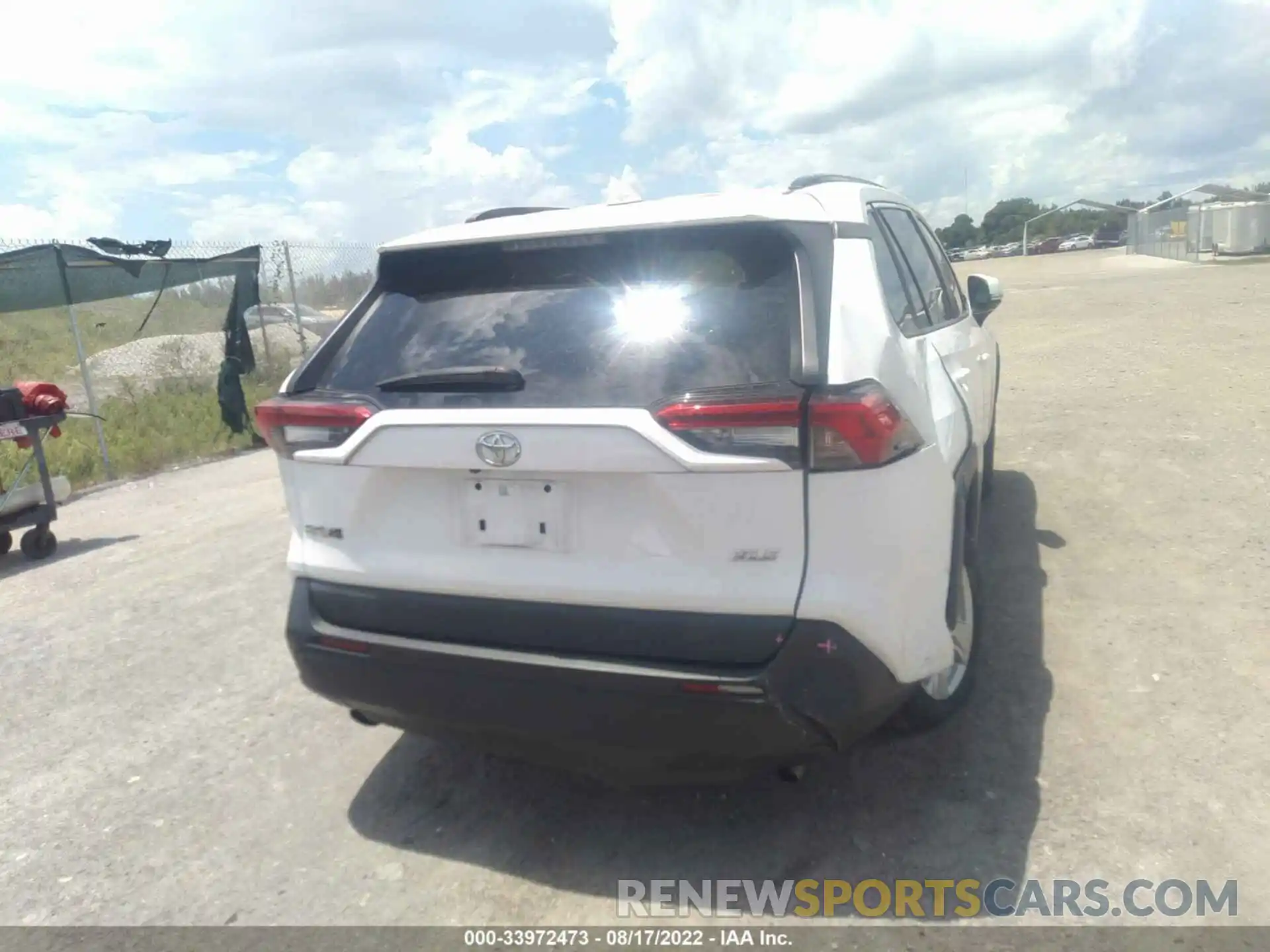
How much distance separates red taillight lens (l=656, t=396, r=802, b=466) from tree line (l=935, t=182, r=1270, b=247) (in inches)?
3549

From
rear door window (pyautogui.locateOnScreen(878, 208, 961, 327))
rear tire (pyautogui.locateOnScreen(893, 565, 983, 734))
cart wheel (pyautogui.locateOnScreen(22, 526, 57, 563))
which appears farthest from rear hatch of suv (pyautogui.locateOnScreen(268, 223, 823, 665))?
cart wheel (pyautogui.locateOnScreen(22, 526, 57, 563))

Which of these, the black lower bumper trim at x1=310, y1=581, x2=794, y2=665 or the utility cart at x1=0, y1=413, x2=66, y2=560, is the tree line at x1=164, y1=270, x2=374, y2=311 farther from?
the black lower bumper trim at x1=310, y1=581, x2=794, y2=665

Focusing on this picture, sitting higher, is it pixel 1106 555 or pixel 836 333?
pixel 836 333

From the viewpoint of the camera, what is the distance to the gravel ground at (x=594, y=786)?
9.49 feet

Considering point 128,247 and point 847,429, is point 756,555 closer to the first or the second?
point 847,429

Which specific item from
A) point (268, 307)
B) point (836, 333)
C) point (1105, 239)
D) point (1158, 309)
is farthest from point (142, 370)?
point (1105, 239)

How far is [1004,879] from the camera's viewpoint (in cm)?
276

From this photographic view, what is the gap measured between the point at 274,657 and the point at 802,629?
3058mm

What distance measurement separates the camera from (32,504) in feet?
22.5

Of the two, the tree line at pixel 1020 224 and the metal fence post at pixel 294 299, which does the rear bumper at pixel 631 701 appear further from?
the tree line at pixel 1020 224

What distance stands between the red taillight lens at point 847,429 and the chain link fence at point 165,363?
8.56 m

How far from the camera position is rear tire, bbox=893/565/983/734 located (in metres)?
3.25

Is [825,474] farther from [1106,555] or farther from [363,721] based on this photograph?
[1106,555]
